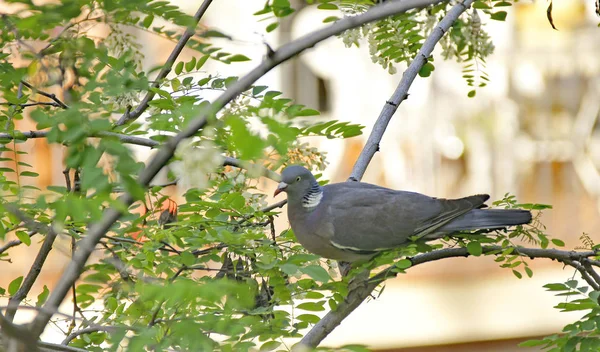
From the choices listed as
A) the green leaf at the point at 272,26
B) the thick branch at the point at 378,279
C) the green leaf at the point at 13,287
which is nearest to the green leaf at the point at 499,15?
the thick branch at the point at 378,279

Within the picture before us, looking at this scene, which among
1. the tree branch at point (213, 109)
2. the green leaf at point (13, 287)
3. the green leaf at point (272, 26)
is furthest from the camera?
the green leaf at point (13, 287)

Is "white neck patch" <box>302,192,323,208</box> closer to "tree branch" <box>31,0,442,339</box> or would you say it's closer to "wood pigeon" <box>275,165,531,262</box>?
"wood pigeon" <box>275,165,531,262</box>

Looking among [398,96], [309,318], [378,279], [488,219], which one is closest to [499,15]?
[398,96]

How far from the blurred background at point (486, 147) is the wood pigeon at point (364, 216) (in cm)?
324

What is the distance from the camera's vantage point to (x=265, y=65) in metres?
0.95

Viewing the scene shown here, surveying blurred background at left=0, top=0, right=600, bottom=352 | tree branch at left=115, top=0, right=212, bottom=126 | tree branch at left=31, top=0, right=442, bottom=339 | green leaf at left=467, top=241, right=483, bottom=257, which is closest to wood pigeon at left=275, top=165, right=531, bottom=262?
green leaf at left=467, top=241, right=483, bottom=257

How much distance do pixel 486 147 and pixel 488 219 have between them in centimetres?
379

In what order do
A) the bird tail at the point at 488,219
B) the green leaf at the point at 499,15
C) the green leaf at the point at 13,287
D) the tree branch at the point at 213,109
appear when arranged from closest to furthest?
the tree branch at the point at 213,109
the bird tail at the point at 488,219
the green leaf at the point at 13,287
the green leaf at the point at 499,15

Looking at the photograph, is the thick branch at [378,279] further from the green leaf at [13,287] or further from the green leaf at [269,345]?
the green leaf at [13,287]

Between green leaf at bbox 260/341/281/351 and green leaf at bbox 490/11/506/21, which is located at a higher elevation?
green leaf at bbox 490/11/506/21

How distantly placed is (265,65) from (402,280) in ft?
16.0

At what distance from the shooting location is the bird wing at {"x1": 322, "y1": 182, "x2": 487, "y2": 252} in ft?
6.47

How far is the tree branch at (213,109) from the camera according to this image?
92 cm

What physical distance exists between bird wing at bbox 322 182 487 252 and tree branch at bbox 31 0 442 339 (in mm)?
1031
